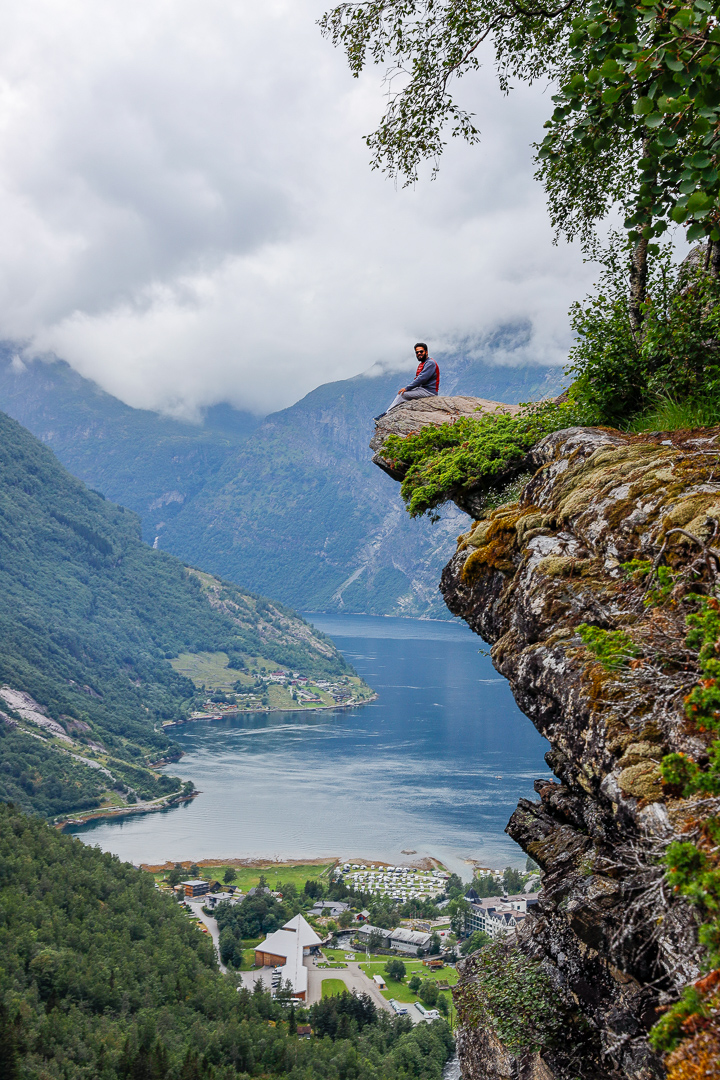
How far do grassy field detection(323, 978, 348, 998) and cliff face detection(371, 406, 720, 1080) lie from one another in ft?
95.9

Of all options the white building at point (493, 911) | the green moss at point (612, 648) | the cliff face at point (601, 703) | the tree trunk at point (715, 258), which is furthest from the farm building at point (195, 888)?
the green moss at point (612, 648)

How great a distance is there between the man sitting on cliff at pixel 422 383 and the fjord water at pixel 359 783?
3555 centimetres

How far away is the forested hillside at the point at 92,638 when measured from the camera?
66750mm

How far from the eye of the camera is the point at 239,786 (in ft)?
189

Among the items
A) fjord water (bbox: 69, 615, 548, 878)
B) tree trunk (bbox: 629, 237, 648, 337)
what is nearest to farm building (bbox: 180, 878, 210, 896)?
fjord water (bbox: 69, 615, 548, 878)

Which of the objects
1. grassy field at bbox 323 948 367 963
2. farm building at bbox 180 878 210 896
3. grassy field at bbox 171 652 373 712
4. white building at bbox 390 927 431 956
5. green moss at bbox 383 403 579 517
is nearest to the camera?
green moss at bbox 383 403 579 517

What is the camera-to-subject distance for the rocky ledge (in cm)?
898

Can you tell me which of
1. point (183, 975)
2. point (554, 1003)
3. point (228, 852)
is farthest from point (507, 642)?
point (228, 852)

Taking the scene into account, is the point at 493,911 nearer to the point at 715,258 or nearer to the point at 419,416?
the point at 419,416

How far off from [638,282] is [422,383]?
348 cm

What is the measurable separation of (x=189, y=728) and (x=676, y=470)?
93.7 metres

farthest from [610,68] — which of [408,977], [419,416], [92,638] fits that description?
[92,638]

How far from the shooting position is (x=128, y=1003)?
30.8m

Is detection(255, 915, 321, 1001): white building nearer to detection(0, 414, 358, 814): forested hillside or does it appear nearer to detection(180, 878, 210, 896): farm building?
detection(180, 878, 210, 896): farm building
